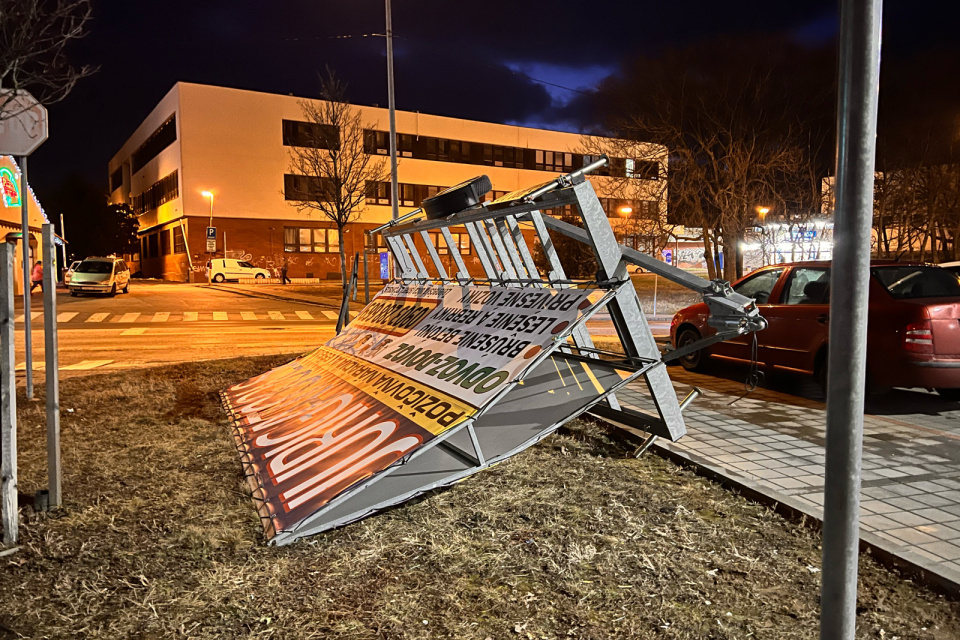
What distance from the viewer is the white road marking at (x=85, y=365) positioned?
10.3 meters

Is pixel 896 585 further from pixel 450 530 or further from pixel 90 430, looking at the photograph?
pixel 90 430

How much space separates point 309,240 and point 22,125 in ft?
151

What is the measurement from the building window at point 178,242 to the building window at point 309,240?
7.60m

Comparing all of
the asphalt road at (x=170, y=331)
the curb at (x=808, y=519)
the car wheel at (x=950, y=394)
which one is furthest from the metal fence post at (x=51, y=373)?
the car wheel at (x=950, y=394)

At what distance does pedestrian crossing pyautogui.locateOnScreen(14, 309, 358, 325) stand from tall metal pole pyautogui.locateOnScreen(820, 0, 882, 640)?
59.2ft

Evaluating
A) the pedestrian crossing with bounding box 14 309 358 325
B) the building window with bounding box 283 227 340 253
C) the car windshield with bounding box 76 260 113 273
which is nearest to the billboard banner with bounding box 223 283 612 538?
the pedestrian crossing with bounding box 14 309 358 325

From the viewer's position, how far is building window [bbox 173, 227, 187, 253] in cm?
5027

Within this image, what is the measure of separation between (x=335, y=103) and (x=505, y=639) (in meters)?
31.2

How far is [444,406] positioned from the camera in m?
3.92

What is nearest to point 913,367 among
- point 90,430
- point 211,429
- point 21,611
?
point 211,429

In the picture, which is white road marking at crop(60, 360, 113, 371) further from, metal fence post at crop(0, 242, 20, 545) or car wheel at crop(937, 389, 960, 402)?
car wheel at crop(937, 389, 960, 402)

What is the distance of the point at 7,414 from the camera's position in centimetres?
351

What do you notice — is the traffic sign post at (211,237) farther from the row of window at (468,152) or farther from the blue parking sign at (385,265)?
the blue parking sign at (385,265)

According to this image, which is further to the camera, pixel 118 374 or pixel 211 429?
pixel 118 374
